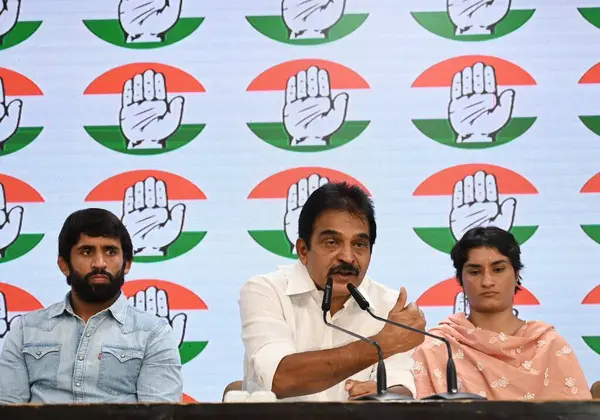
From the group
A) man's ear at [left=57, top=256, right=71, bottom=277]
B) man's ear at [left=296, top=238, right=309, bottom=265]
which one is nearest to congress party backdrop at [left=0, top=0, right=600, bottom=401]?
man's ear at [left=57, top=256, right=71, bottom=277]

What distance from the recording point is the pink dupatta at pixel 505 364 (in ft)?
10.1

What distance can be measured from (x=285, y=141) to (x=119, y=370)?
3.91 ft

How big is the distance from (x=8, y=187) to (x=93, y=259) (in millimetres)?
823

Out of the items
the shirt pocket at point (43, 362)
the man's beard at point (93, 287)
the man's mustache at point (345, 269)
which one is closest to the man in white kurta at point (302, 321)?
the man's mustache at point (345, 269)

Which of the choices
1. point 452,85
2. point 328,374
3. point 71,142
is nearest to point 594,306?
point 452,85

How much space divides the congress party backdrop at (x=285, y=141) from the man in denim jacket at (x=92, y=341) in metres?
0.53

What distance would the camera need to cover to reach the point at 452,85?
3.56 m

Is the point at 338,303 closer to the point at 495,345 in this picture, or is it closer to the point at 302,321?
the point at 302,321

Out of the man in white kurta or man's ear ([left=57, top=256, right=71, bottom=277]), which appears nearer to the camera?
the man in white kurta

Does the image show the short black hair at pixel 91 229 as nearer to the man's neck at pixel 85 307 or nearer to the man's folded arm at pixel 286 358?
the man's neck at pixel 85 307

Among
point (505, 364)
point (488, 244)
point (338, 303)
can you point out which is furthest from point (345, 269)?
point (505, 364)

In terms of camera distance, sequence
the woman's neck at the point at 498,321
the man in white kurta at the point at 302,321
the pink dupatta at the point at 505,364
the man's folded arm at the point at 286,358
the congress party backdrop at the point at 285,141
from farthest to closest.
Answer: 1. the congress party backdrop at the point at 285,141
2. the woman's neck at the point at 498,321
3. the pink dupatta at the point at 505,364
4. the man in white kurta at the point at 302,321
5. the man's folded arm at the point at 286,358

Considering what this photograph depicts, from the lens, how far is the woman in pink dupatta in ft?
10.2

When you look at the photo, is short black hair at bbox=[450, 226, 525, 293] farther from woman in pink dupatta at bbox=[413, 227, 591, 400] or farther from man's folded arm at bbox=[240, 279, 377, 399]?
man's folded arm at bbox=[240, 279, 377, 399]
